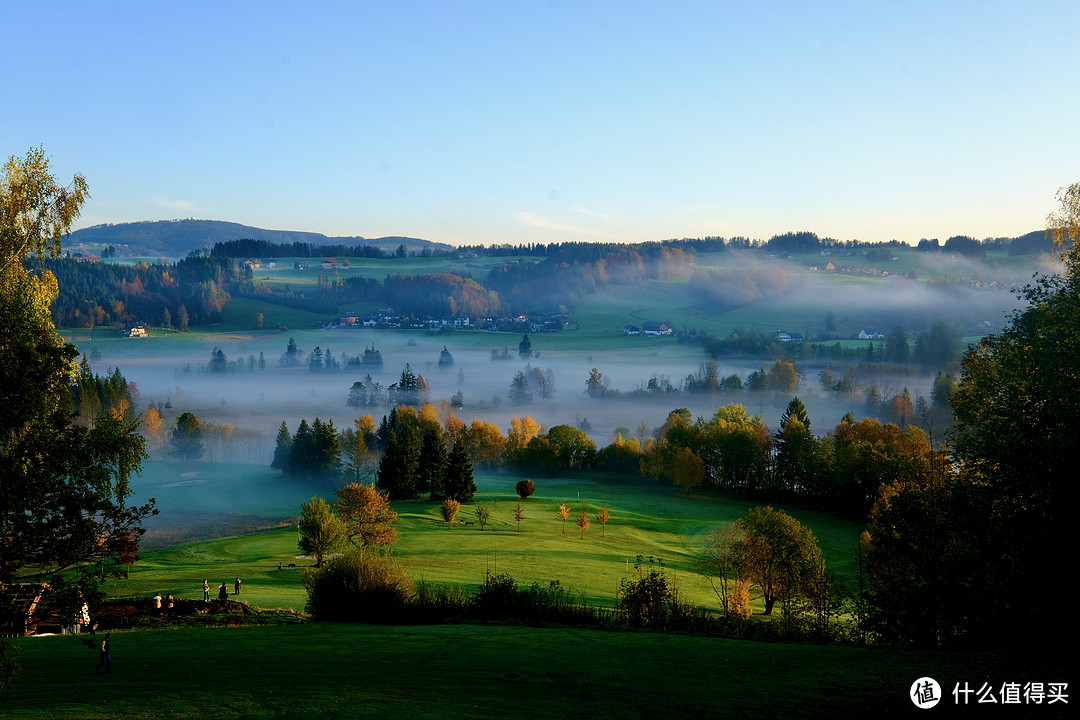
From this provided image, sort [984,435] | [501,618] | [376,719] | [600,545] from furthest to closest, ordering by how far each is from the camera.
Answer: [600,545], [501,618], [984,435], [376,719]

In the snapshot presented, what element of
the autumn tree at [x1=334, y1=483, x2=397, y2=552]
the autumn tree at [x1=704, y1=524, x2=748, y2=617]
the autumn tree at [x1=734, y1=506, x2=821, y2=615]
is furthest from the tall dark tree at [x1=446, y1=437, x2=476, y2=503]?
the autumn tree at [x1=734, y1=506, x2=821, y2=615]

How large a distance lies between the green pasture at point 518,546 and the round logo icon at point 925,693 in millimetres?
23613

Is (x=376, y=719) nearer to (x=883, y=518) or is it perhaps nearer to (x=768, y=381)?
(x=883, y=518)

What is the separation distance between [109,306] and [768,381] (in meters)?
181

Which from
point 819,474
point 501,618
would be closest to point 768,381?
point 819,474

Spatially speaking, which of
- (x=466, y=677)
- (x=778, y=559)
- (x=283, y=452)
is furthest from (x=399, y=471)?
(x=466, y=677)

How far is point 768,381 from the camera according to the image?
19988 centimetres

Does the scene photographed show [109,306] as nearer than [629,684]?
No

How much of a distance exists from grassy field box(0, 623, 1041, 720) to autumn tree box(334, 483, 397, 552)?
88.2 ft

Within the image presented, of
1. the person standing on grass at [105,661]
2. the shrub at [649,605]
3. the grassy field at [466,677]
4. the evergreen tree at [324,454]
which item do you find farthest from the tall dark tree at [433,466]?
the person standing on grass at [105,661]

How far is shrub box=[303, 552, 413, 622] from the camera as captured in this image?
119ft

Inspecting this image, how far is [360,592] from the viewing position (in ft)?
120

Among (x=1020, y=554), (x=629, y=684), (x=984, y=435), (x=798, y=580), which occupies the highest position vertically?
(x=984, y=435)

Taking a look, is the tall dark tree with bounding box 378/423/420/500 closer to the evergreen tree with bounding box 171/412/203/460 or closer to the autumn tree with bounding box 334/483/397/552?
the autumn tree with bounding box 334/483/397/552
